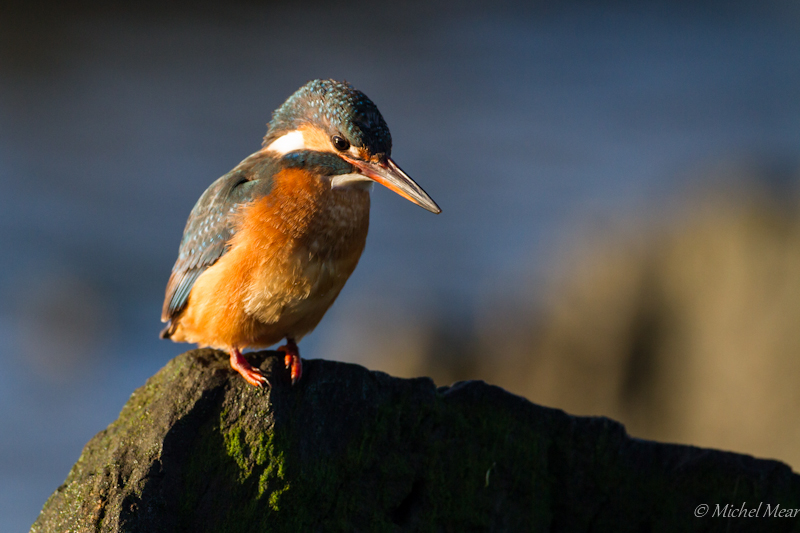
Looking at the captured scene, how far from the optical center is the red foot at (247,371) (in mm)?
2818

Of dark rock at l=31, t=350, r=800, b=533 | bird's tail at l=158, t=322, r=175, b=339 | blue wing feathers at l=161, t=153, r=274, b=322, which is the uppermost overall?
blue wing feathers at l=161, t=153, r=274, b=322

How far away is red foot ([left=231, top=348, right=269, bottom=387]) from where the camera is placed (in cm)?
282

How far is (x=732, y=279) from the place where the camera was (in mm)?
6070

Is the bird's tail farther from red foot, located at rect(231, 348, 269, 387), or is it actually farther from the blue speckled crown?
the blue speckled crown

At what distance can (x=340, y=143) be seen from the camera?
120 inches

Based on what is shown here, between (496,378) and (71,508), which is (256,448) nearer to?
(71,508)

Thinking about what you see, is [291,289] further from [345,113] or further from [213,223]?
[345,113]

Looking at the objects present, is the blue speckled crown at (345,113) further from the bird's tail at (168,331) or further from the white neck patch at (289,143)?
the bird's tail at (168,331)

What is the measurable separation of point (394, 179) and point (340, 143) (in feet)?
0.94

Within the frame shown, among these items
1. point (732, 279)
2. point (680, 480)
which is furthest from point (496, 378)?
point (680, 480)

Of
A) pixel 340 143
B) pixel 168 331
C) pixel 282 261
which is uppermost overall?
pixel 340 143

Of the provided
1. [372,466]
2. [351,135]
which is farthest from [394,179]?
[372,466]

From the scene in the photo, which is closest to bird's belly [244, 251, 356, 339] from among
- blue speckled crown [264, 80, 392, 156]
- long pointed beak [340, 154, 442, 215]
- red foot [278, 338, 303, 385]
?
red foot [278, 338, 303, 385]

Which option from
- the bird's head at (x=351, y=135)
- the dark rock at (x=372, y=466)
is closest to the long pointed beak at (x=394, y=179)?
the bird's head at (x=351, y=135)
